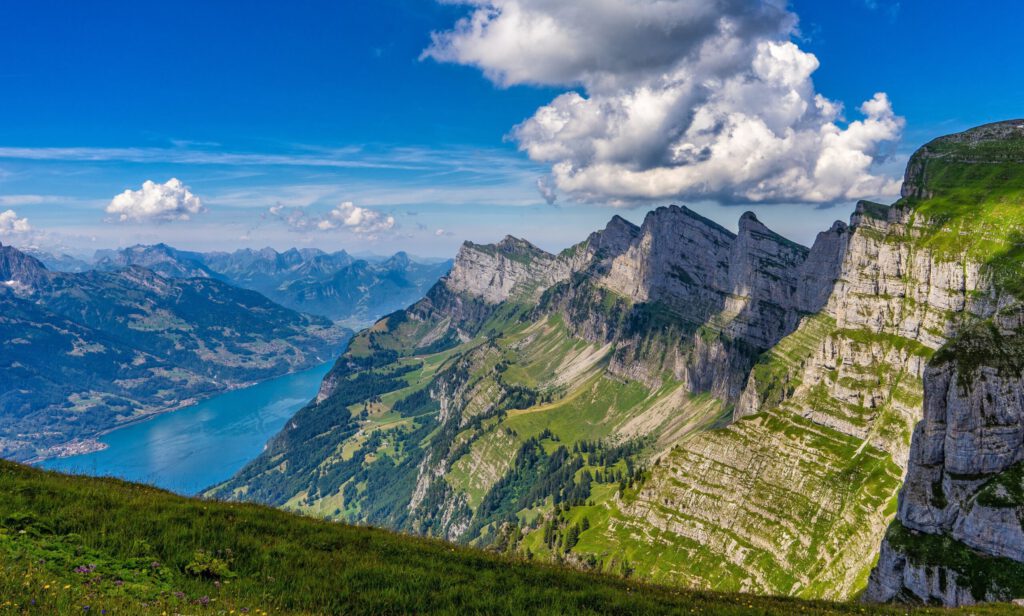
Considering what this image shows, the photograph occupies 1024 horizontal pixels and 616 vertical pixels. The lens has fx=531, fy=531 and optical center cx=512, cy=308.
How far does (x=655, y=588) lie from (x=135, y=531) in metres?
20.8

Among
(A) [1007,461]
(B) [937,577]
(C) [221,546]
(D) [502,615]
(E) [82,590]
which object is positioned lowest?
(B) [937,577]

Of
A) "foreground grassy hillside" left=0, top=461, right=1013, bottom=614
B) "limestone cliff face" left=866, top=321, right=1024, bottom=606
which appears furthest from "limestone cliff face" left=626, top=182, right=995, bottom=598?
"foreground grassy hillside" left=0, top=461, right=1013, bottom=614

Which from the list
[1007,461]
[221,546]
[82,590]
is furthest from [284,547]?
[1007,461]

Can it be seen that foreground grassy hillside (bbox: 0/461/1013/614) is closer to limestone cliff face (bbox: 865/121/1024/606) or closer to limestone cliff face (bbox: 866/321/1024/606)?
limestone cliff face (bbox: 865/121/1024/606)

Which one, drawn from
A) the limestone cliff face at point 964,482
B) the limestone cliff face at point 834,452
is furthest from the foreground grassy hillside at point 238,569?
the limestone cliff face at point 834,452

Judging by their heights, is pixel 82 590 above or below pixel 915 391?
above

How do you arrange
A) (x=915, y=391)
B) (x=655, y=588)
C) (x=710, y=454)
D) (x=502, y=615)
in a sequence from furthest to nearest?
(x=710, y=454) → (x=915, y=391) → (x=655, y=588) → (x=502, y=615)

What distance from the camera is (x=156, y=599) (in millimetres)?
13320

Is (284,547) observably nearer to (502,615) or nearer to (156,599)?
(156,599)

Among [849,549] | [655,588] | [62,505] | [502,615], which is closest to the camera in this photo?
[502,615]

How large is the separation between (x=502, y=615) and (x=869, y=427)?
19496 cm

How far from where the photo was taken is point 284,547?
1914 cm

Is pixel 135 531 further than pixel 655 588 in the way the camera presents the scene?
No

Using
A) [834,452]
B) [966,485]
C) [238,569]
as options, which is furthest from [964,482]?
[238,569]
